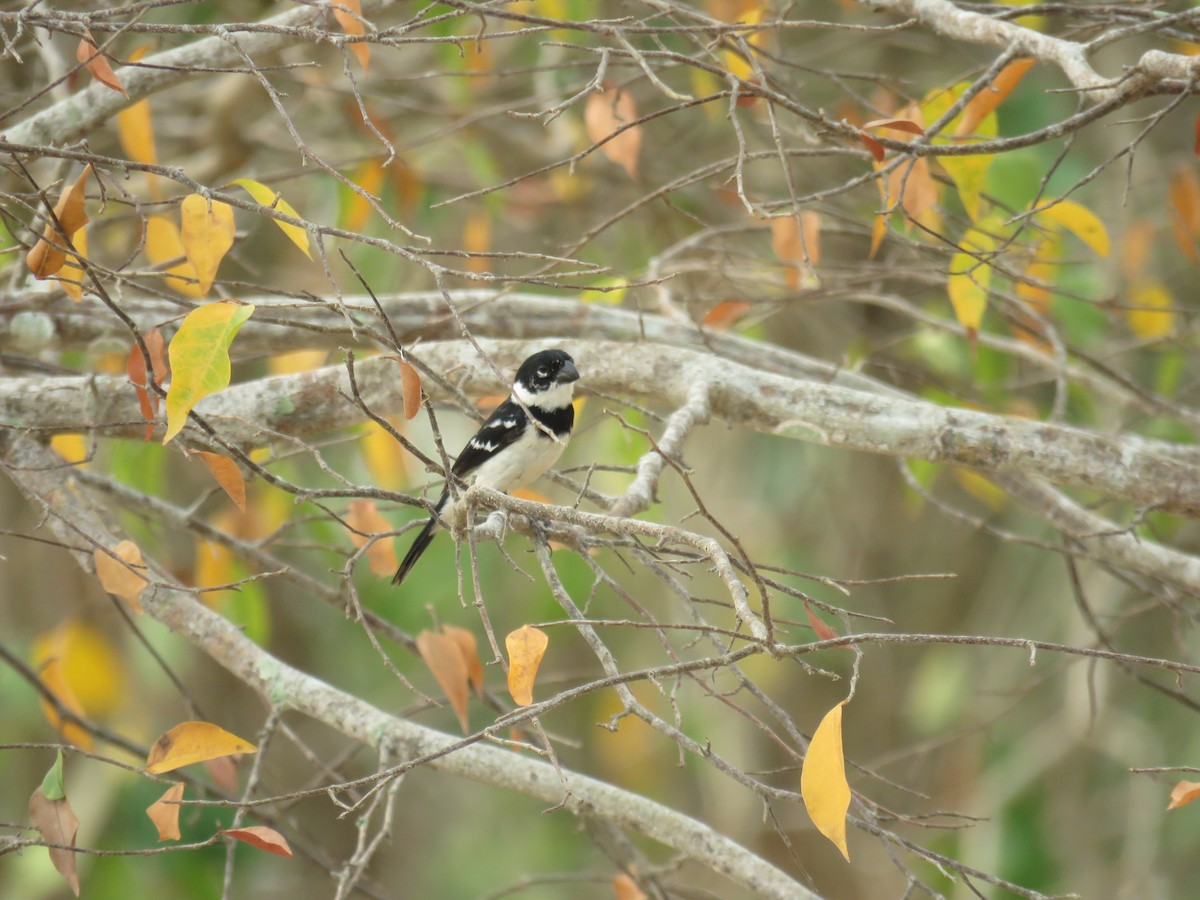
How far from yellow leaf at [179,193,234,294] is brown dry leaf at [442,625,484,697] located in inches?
44.8

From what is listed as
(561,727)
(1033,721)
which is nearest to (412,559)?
(1033,721)

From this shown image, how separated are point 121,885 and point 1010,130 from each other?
5885mm

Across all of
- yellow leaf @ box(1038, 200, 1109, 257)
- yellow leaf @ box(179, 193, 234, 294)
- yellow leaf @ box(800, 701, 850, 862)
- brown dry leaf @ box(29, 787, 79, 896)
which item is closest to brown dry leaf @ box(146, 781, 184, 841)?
brown dry leaf @ box(29, 787, 79, 896)

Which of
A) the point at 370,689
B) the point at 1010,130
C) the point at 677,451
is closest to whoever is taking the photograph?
the point at 677,451

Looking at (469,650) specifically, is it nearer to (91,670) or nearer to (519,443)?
(519,443)

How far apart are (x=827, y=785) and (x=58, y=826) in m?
1.60

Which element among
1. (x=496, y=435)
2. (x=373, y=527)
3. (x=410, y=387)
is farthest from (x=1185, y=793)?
(x=496, y=435)

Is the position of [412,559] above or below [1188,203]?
below

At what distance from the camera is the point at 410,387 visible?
7.34ft

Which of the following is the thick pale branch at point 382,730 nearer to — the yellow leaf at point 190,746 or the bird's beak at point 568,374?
the yellow leaf at point 190,746

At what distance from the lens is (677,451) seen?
271 cm

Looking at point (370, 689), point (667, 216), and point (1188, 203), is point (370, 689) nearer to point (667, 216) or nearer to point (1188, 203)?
point (667, 216)

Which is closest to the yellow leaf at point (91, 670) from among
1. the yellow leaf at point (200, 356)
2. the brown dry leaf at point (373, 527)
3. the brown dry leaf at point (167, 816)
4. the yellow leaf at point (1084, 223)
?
the brown dry leaf at point (373, 527)

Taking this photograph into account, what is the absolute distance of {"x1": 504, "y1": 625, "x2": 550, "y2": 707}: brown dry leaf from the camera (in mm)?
2104
